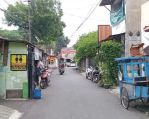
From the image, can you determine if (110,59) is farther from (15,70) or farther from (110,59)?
(15,70)

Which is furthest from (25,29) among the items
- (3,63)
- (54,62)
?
(3,63)

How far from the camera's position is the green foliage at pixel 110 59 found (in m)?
27.0

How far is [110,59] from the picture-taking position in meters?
27.0

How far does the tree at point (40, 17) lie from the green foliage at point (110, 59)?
32678 mm

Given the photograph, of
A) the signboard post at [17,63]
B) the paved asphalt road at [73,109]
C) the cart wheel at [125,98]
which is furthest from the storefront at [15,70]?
the cart wheel at [125,98]

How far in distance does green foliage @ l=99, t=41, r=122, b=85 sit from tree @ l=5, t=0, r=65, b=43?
3268 cm

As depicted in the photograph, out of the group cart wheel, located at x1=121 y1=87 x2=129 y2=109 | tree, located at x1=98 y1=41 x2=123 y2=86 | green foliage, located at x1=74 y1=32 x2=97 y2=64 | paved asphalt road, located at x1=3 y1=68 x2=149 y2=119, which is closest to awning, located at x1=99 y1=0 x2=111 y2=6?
tree, located at x1=98 y1=41 x2=123 y2=86

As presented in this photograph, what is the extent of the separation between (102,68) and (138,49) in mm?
12307

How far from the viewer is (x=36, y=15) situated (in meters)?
59.4

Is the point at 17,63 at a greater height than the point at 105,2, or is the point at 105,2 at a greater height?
the point at 105,2

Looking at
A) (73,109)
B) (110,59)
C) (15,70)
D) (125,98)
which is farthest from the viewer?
(110,59)

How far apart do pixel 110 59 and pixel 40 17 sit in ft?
110

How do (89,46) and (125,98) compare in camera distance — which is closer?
(125,98)

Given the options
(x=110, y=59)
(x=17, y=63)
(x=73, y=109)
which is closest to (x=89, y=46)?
(x=110, y=59)
